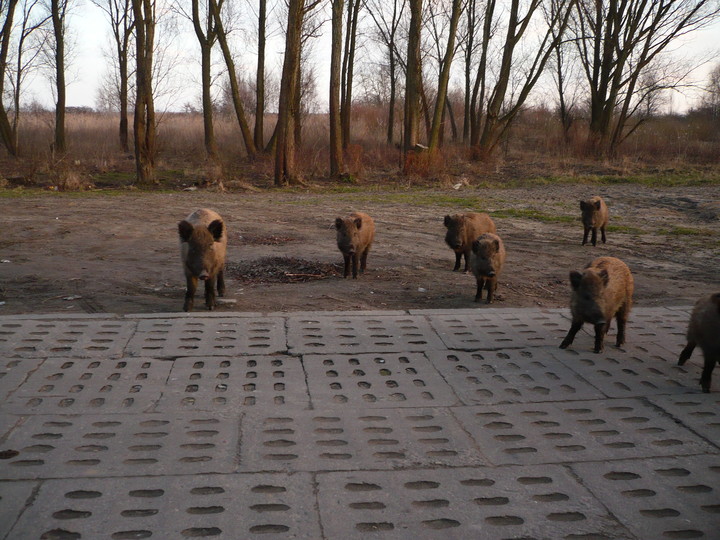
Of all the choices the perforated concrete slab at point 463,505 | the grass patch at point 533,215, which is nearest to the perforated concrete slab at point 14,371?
the perforated concrete slab at point 463,505

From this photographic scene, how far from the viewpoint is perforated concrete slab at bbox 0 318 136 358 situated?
541cm

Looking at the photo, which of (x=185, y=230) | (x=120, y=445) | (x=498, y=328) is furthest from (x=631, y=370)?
(x=185, y=230)

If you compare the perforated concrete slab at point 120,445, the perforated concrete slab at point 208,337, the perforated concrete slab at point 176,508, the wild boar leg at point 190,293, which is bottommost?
the perforated concrete slab at point 176,508

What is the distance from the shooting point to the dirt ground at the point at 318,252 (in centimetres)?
811

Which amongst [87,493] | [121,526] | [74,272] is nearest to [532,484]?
[121,526]

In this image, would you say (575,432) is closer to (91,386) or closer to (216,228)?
(91,386)

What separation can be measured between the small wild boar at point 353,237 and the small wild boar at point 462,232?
4.40ft

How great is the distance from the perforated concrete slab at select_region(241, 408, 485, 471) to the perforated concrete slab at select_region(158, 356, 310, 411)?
10.7 inches

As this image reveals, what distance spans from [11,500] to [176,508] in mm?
869

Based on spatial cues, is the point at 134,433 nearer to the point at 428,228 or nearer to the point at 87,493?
the point at 87,493

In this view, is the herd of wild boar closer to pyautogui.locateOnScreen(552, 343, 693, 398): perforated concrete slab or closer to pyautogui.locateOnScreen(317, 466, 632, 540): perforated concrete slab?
pyautogui.locateOnScreen(552, 343, 693, 398): perforated concrete slab

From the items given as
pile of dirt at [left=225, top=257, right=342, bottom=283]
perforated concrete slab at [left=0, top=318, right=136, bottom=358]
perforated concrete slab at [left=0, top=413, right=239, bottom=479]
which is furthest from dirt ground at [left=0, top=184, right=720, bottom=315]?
perforated concrete slab at [left=0, top=413, right=239, bottom=479]

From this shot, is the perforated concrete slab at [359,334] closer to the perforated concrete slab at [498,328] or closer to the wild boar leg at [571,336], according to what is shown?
the perforated concrete slab at [498,328]

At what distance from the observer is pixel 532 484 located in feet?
11.6
